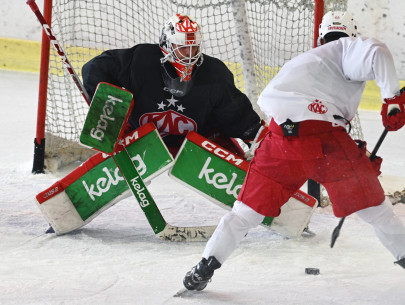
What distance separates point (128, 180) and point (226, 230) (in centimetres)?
71

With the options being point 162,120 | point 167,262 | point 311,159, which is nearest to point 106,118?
point 162,120

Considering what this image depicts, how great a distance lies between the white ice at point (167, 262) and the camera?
7.94 feet

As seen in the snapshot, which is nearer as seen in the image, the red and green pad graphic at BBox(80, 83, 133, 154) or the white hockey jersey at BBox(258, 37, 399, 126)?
the white hockey jersey at BBox(258, 37, 399, 126)

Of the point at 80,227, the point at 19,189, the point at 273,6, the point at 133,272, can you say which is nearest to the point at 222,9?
the point at 273,6

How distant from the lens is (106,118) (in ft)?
9.61

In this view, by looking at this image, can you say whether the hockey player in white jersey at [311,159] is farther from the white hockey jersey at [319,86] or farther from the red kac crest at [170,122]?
the red kac crest at [170,122]

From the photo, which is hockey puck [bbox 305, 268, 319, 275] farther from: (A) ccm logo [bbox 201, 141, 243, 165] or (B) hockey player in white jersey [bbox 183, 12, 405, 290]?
(A) ccm logo [bbox 201, 141, 243, 165]

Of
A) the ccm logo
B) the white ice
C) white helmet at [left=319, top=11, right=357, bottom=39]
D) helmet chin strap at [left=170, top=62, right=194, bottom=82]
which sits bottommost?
the white ice

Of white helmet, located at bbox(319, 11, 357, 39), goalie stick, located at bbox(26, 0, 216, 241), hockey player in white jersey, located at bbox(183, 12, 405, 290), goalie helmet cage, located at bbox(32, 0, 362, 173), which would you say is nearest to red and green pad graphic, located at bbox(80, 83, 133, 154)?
goalie stick, located at bbox(26, 0, 216, 241)

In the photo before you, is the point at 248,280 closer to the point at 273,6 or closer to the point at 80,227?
the point at 80,227

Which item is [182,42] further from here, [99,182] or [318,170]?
[318,170]

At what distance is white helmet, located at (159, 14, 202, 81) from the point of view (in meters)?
2.92

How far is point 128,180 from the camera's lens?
3.00 m

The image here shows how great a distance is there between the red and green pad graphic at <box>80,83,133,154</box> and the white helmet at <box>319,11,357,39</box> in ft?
2.59
